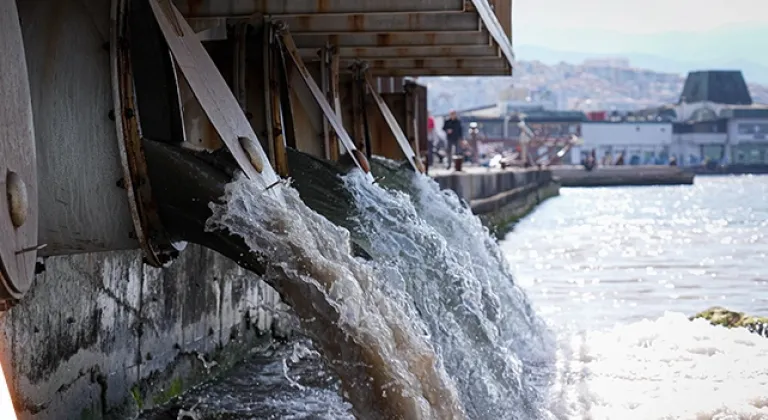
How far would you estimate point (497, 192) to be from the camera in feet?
144

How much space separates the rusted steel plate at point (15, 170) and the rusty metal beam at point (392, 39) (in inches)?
317

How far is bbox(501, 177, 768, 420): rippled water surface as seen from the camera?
1170 cm

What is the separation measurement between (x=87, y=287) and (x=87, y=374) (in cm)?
49

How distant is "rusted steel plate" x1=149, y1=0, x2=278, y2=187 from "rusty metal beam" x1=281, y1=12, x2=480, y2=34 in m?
5.21

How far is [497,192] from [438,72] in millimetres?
25369

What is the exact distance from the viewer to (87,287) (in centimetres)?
855

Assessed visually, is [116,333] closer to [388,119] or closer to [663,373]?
[663,373]

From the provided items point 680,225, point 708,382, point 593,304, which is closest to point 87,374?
point 708,382

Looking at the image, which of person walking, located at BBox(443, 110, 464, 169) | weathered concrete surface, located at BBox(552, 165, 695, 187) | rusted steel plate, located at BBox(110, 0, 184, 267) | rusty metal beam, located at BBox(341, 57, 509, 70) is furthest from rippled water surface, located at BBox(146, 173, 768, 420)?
weathered concrete surface, located at BBox(552, 165, 695, 187)

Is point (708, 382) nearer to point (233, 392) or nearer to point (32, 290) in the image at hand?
point (233, 392)

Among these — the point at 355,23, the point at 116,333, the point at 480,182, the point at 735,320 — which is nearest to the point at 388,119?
the point at 355,23

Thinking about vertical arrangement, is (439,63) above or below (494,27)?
below

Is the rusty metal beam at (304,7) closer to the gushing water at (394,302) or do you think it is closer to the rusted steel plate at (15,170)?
the gushing water at (394,302)

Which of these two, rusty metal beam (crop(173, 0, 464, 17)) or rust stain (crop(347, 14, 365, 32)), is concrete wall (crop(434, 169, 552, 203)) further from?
rusty metal beam (crop(173, 0, 464, 17))
